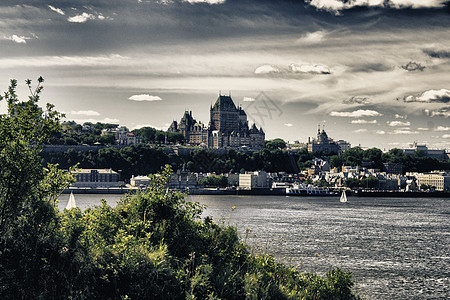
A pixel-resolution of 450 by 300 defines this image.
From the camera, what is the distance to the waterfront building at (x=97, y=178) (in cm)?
7711

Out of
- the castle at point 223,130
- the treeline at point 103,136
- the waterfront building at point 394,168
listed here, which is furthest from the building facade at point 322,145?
the treeline at point 103,136

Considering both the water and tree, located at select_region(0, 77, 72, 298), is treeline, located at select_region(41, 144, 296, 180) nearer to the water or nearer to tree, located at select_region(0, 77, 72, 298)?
the water

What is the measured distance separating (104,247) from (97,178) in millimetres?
72301

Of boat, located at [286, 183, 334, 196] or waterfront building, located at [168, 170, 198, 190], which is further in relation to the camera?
waterfront building, located at [168, 170, 198, 190]

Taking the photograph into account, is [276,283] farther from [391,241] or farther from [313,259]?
[391,241]

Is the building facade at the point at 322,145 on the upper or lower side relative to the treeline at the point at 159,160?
upper

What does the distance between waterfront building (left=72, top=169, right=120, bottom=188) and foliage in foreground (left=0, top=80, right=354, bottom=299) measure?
68.1m

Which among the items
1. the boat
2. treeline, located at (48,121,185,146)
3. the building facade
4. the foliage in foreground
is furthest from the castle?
the foliage in foreground

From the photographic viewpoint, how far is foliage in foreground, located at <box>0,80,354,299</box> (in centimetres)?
784

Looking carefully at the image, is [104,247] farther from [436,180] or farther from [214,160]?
Answer: [436,180]

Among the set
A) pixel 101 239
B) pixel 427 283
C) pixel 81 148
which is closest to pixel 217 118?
pixel 81 148

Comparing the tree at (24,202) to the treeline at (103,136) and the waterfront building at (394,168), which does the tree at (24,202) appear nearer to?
the treeline at (103,136)

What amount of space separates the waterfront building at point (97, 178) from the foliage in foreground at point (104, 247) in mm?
68061

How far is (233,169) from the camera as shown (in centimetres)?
9962
